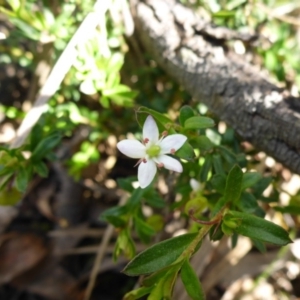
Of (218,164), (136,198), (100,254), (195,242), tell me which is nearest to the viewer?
(195,242)

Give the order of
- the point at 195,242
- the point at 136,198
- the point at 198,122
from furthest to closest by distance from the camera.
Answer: the point at 136,198
the point at 198,122
the point at 195,242

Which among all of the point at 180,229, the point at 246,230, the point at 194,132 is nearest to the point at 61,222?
the point at 180,229

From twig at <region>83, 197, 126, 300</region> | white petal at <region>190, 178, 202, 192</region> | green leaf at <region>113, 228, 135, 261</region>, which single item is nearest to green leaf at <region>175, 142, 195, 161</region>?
white petal at <region>190, 178, 202, 192</region>

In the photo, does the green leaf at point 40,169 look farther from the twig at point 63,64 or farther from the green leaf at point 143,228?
the green leaf at point 143,228

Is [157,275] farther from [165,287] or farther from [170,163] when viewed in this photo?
[170,163]

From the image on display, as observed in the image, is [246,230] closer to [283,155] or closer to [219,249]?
[283,155]

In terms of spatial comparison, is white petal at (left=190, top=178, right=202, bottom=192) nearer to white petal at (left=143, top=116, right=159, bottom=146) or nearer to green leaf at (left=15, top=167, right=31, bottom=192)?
white petal at (left=143, top=116, right=159, bottom=146)

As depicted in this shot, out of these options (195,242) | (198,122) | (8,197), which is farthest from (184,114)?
(8,197)
